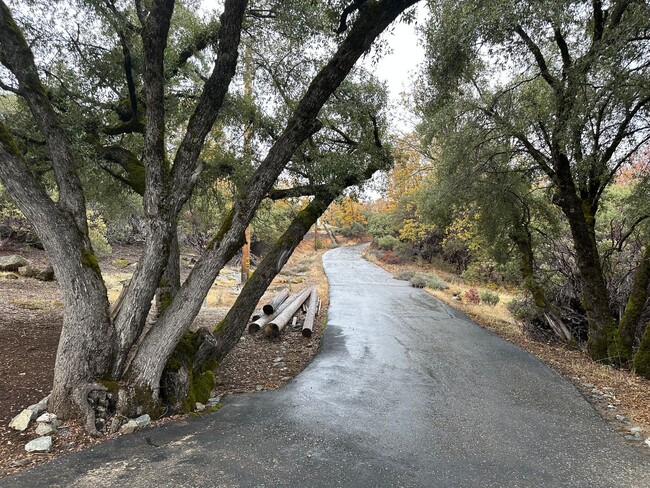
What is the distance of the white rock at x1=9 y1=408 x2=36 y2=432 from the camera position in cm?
395

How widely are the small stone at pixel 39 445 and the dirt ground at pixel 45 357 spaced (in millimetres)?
51

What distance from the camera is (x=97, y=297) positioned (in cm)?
445

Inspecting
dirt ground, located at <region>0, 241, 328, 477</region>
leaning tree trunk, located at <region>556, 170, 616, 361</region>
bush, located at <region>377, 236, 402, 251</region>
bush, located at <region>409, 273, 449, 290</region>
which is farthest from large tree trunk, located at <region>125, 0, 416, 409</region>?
bush, located at <region>377, 236, 402, 251</region>

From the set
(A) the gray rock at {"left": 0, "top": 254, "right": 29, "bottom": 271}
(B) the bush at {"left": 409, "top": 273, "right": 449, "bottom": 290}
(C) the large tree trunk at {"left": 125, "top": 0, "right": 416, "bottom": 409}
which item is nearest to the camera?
(C) the large tree trunk at {"left": 125, "top": 0, "right": 416, "bottom": 409}

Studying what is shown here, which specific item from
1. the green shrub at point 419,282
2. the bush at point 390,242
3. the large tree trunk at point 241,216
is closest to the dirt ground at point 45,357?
the large tree trunk at point 241,216

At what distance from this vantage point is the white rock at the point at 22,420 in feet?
12.9

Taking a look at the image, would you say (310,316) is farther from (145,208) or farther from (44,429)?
(44,429)

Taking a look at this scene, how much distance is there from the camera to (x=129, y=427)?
419 centimetres

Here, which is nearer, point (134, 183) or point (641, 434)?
point (641, 434)

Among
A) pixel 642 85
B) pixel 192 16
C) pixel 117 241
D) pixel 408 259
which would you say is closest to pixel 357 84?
pixel 192 16

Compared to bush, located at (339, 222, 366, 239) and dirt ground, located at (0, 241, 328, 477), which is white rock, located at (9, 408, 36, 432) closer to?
dirt ground, located at (0, 241, 328, 477)

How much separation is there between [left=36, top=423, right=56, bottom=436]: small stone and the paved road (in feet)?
1.80

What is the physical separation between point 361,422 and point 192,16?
793 cm

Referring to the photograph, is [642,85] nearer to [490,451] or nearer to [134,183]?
[490,451]
